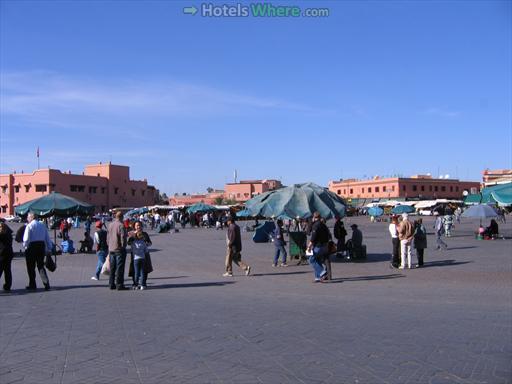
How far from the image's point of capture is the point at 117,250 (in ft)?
37.4

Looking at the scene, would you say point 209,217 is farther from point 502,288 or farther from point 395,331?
point 395,331

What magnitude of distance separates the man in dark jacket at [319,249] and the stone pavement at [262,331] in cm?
42

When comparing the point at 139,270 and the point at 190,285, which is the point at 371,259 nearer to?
the point at 190,285

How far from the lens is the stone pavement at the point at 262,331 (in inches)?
215

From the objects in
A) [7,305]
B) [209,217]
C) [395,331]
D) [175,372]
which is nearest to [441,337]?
[395,331]

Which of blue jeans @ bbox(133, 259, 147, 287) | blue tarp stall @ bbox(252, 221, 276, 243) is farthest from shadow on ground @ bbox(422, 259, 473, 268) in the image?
blue tarp stall @ bbox(252, 221, 276, 243)

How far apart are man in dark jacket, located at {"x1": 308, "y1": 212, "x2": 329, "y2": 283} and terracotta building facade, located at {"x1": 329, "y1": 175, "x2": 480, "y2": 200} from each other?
88596 mm

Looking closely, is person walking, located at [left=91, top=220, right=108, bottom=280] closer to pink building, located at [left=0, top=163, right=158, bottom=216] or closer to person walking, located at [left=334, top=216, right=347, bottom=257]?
person walking, located at [left=334, top=216, right=347, bottom=257]

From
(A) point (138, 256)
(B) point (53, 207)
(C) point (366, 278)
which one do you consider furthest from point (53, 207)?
(C) point (366, 278)

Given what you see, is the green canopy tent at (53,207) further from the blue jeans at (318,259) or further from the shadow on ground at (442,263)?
the shadow on ground at (442,263)

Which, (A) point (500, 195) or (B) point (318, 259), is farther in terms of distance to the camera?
(A) point (500, 195)

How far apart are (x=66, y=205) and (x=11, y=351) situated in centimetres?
1285

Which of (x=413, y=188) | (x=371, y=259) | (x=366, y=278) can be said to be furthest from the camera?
(x=413, y=188)

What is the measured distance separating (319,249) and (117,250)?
15.8 ft
